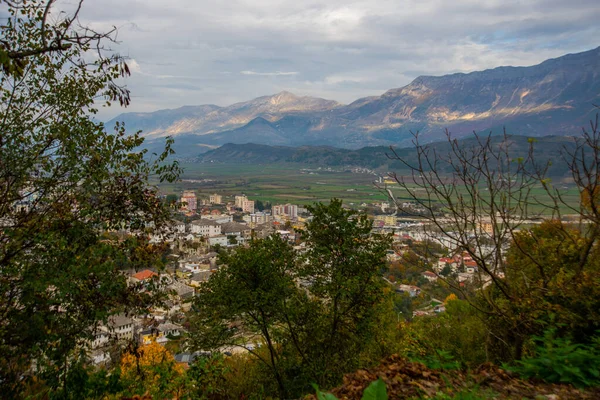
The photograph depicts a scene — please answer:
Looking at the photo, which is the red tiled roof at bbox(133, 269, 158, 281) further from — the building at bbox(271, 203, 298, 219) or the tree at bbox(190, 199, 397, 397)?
the building at bbox(271, 203, 298, 219)

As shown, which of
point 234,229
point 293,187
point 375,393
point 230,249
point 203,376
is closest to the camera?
point 375,393

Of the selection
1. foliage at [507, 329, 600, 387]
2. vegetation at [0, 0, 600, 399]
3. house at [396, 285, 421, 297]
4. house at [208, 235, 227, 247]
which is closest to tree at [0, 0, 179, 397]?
vegetation at [0, 0, 600, 399]

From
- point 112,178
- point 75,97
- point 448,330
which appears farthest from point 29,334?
point 448,330

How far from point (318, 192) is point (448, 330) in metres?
59.7

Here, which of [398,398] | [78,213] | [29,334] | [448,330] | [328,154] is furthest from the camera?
[328,154]

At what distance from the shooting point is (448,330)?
9289 millimetres

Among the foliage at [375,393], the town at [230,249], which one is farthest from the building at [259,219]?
the foliage at [375,393]

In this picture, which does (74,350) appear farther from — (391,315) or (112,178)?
(391,315)

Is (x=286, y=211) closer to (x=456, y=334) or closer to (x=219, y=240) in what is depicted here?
(x=219, y=240)

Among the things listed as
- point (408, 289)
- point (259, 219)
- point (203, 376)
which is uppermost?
point (203, 376)

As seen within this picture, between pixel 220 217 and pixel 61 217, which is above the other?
pixel 61 217

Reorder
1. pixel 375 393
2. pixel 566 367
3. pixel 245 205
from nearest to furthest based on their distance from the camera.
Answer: pixel 375 393, pixel 566 367, pixel 245 205

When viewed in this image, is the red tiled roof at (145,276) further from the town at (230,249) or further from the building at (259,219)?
the building at (259,219)

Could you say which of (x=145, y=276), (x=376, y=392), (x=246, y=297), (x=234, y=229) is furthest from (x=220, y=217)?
(x=376, y=392)
